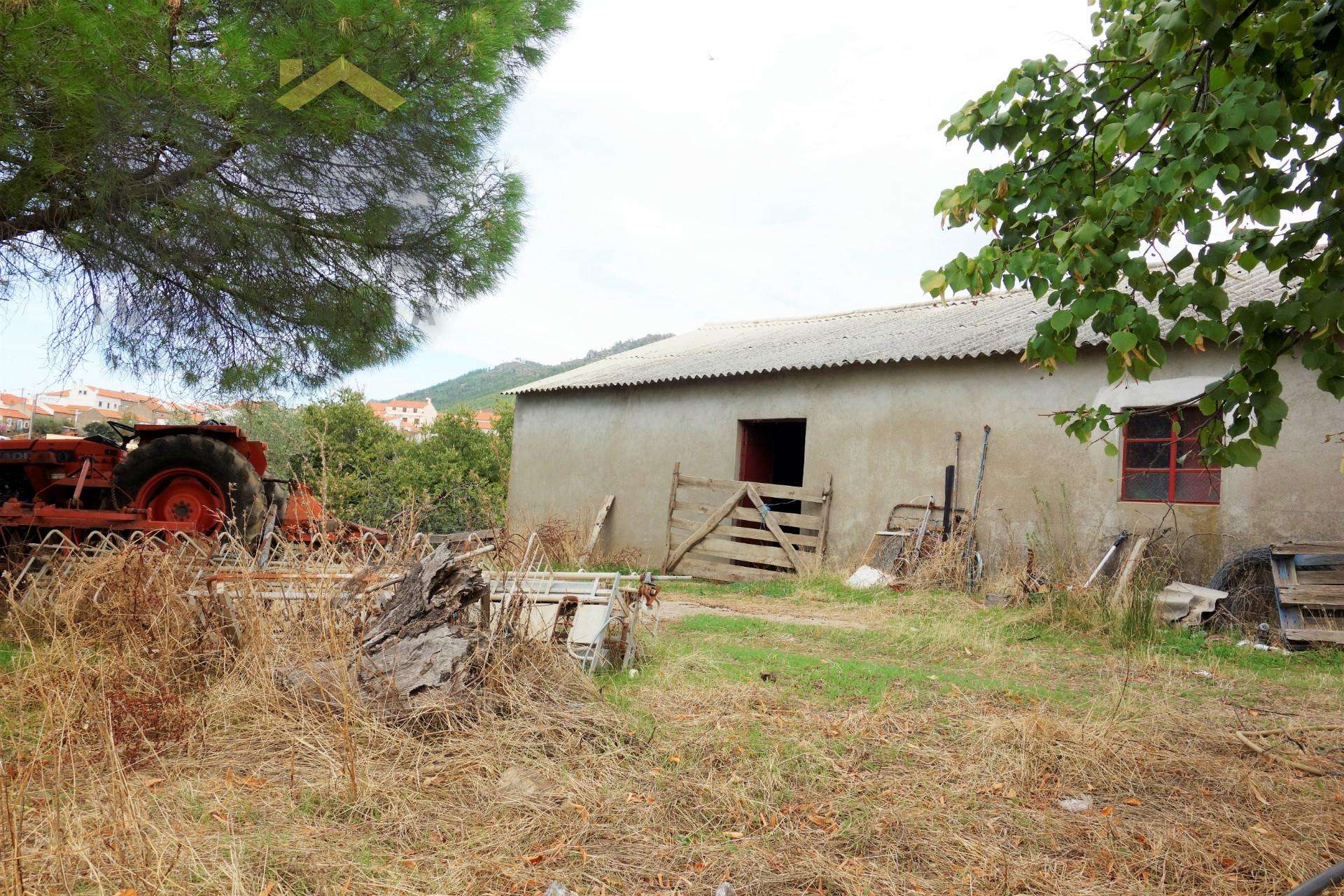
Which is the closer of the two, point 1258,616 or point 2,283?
point 2,283

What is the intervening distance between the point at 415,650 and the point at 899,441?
27.6 ft

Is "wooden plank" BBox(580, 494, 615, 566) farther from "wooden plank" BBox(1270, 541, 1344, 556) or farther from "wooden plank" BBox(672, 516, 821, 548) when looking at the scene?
"wooden plank" BBox(1270, 541, 1344, 556)

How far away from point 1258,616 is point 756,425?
7.26m

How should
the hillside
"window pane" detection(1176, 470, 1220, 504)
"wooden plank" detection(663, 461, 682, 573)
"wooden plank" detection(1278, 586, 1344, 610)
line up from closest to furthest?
1. "wooden plank" detection(1278, 586, 1344, 610)
2. "window pane" detection(1176, 470, 1220, 504)
3. "wooden plank" detection(663, 461, 682, 573)
4. the hillside

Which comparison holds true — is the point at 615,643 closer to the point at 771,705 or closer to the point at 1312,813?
the point at 771,705

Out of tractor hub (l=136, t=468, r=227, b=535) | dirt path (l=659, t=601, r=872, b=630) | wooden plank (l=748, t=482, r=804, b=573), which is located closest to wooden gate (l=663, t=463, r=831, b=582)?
wooden plank (l=748, t=482, r=804, b=573)

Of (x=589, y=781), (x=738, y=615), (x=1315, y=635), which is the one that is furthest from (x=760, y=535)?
(x=589, y=781)

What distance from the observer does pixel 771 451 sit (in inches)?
567

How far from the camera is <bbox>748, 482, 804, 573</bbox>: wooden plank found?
11.8 meters

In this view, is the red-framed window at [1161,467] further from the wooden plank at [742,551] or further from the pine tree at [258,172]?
the pine tree at [258,172]

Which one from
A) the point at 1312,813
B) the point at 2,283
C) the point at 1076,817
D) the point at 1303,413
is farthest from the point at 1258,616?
the point at 2,283

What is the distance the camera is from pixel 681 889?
2752 mm

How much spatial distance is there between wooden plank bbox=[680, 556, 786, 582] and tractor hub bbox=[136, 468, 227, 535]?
689cm

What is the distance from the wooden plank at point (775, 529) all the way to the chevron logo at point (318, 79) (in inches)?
316
